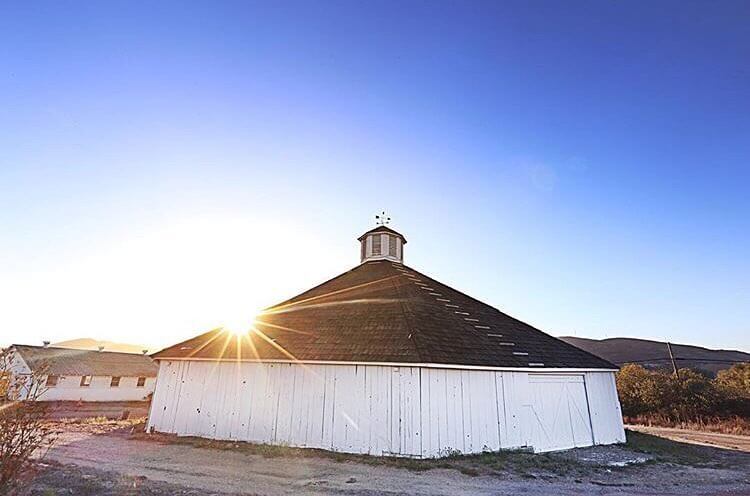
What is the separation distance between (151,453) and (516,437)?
10177mm

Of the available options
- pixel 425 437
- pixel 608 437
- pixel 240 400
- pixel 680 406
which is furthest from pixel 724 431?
pixel 240 400

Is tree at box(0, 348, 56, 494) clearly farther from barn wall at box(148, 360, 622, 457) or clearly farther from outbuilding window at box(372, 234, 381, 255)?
outbuilding window at box(372, 234, 381, 255)

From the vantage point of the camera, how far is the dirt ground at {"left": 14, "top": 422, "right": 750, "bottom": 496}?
7.63 meters

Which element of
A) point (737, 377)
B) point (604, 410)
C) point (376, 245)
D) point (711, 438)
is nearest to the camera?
point (604, 410)

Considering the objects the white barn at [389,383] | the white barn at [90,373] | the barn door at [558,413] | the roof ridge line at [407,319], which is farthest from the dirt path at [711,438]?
the white barn at [90,373]

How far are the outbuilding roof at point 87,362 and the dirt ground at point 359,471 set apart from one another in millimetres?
26063

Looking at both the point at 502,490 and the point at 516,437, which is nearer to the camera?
the point at 502,490

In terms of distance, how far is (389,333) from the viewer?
488 inches

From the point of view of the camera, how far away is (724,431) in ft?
59.7

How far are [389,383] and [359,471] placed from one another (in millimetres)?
2524

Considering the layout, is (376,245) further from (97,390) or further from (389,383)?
(97,390)

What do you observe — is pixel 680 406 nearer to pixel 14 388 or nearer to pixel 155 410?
pixel 155 410

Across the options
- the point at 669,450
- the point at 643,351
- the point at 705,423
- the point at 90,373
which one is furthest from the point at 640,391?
the point at 90,373

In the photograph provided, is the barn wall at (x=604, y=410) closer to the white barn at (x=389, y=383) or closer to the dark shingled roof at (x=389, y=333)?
the white barn at (x=389, y=383)
